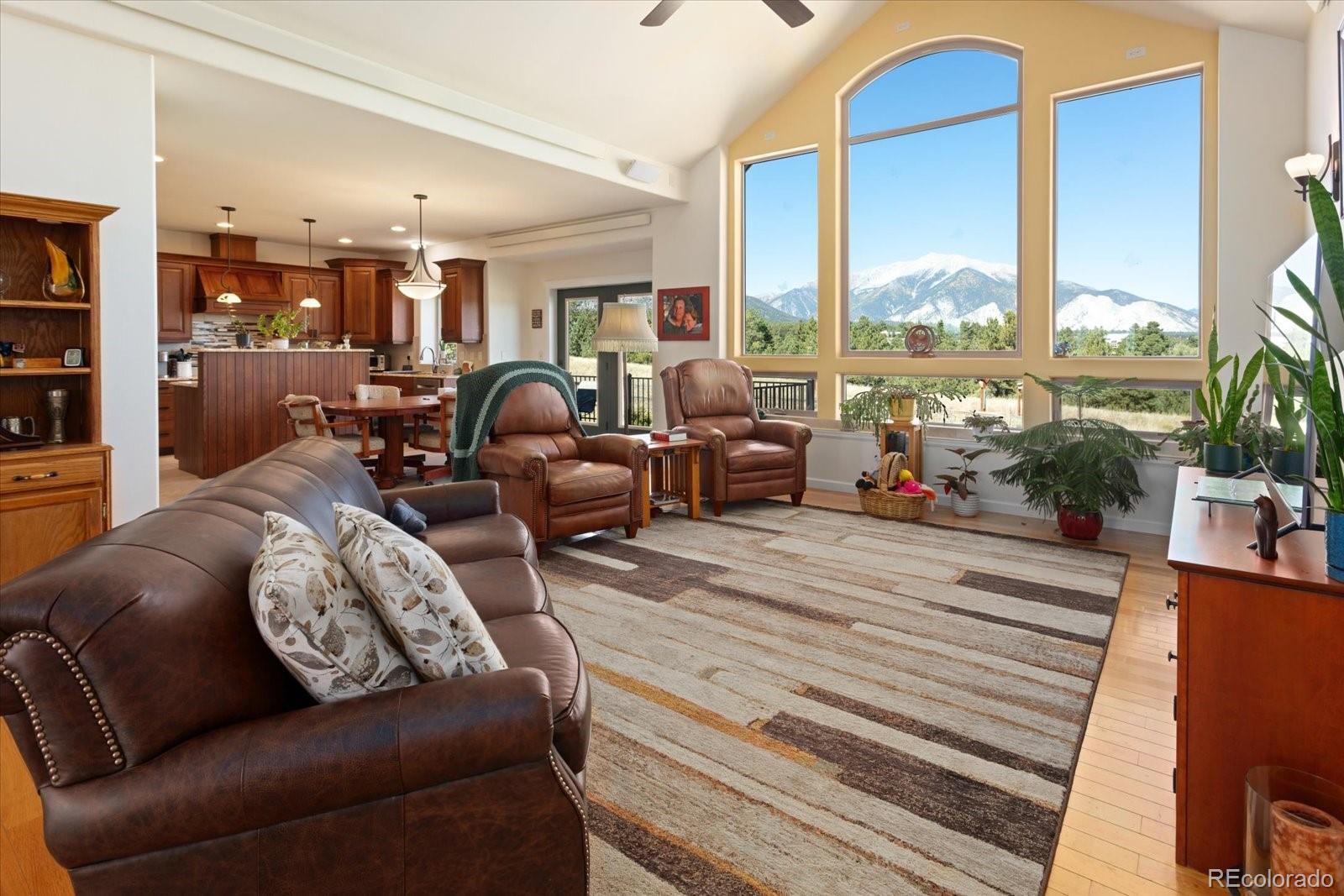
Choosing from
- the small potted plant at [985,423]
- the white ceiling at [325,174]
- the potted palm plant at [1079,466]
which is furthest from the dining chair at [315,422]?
the potted palm plant at [1079,466]

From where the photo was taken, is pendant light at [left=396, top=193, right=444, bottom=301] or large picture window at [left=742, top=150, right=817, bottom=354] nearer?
large picture window at [left=742, top=150, right=817, bottom=354]

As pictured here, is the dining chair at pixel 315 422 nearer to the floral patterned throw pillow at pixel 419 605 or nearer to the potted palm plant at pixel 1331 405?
the floral patterned throw pillow at pixel 419 605

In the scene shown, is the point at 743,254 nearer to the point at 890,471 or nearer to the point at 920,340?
A: the point at 920,340

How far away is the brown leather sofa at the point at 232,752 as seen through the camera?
3.42 feet

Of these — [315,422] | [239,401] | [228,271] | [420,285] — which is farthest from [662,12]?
[228,271]

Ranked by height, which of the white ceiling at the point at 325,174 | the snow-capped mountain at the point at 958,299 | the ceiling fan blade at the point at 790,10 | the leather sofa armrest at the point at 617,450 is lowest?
the leather sofa armrest at the point at 617,450

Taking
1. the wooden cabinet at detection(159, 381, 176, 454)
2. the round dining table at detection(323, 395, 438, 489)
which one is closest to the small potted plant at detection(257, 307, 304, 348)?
the wooden cabinet at detection(159, 381, 176, 454)

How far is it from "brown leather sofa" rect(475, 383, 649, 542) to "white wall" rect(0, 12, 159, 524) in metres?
1.76

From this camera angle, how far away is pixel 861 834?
5.98 feet

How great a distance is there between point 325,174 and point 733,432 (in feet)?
13.5

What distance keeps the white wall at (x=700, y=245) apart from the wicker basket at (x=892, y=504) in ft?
7.53

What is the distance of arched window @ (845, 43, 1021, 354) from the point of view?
18.6 ft

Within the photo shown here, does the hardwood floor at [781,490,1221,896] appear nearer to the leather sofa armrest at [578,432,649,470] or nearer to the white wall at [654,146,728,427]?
the leather sofa armrest at [578,432,649,470]

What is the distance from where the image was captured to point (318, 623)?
1.23 meters
